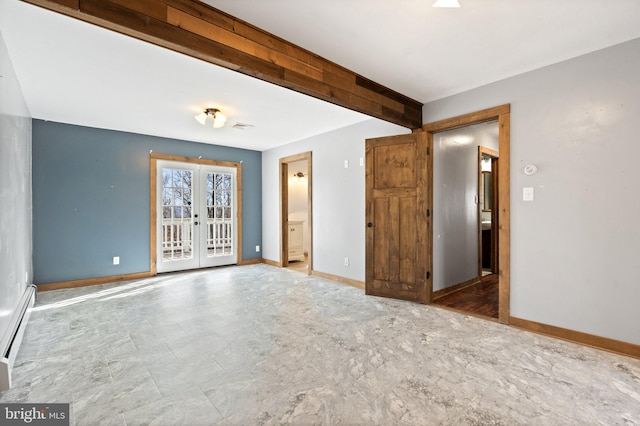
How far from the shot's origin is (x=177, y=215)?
5.59 metres

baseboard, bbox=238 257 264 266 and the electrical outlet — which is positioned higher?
the electrical outlet

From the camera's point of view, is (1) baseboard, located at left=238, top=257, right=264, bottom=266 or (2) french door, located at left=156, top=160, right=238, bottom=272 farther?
(1) baseboard, located at left=238, top=257, right=264, bottom=266

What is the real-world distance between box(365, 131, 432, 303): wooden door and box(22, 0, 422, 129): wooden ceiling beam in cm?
96

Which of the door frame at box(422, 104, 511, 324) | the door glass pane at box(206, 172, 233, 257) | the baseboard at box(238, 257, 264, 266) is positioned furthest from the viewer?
the baseboard at box(238, 257, 264, 266)

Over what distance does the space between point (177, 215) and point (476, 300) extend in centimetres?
506

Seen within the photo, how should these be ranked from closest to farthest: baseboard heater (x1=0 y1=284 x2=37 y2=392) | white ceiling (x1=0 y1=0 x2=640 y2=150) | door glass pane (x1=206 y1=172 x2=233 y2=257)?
baseboard heater (x1=0 y1=284 x2=37 y2=392)
white ceiling (x1=0 y1=0 x2=640 y2=150)
door glass pane (x1=206 y1=172 x2=233 y2=257)

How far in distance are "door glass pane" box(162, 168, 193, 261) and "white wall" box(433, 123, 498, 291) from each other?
4344mm

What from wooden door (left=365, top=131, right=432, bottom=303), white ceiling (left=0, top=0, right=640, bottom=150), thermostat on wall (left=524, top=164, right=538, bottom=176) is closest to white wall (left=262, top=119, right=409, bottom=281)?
wooden door (left=365, top=131, right=432, bottom=303)

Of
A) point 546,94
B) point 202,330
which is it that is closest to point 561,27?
point 546,94

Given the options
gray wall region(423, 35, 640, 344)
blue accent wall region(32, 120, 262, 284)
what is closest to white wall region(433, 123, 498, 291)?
gray wall region(423, 35, 640, 344)

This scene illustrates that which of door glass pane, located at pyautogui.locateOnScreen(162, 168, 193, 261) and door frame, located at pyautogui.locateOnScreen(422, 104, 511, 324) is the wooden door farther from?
door glass pane, located at pyautogui.locateOnScreen(162, 168, 193, 261)

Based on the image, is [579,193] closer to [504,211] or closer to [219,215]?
[504,211]

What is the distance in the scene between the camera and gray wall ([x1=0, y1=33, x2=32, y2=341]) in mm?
2350

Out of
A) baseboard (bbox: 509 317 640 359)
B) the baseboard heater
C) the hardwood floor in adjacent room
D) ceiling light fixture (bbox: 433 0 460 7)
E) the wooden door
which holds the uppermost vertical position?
ceiling light fixture (bbox: 433 0 460 7)
